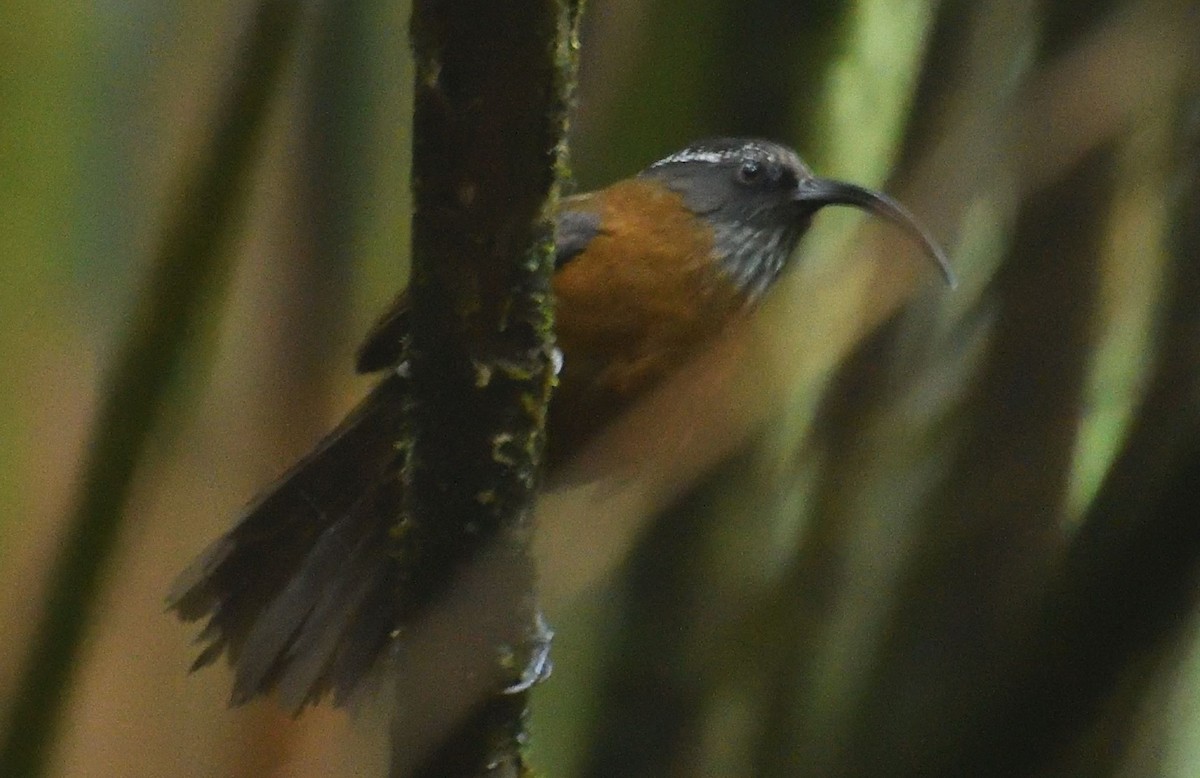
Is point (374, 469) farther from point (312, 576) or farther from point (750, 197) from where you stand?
point (750, 197)

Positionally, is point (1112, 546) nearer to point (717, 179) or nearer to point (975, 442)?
point (975, 442)

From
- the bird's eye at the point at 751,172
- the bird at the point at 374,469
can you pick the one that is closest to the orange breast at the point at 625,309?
the bird at the point at 374,469

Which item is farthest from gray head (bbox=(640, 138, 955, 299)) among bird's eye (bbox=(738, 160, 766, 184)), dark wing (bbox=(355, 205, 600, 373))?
dark wing (bbox=(355, 205, 600, 373))

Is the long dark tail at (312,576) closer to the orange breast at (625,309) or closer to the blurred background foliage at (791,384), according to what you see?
the blurred background foliage at (791,384)

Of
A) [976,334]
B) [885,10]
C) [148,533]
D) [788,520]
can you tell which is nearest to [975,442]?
[976,334]

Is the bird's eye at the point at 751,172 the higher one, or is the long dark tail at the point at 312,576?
the bird's eye at the point at 751,172

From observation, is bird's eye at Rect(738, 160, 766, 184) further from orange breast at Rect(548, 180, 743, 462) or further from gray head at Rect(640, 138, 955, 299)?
orange breast at Rect(548, 180, 743, 462)
